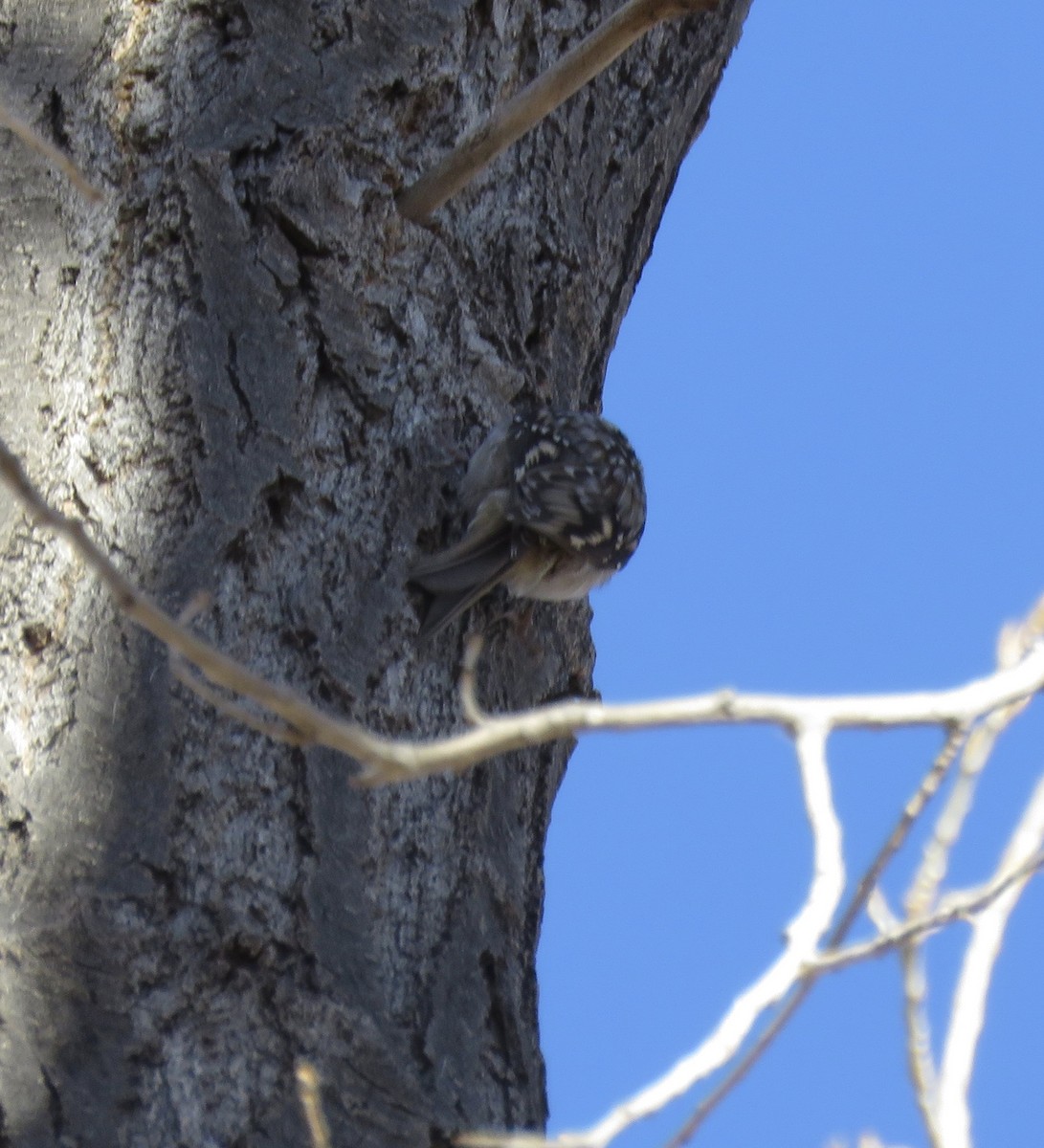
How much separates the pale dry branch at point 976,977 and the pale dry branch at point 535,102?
4.77 ft

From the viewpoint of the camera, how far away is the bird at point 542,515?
2.98 meters

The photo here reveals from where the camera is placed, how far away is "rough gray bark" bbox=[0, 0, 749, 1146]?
2.37 metres

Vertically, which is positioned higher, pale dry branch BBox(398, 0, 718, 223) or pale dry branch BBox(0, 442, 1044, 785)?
pale dry branch BBox(398, 0, 718, 223)

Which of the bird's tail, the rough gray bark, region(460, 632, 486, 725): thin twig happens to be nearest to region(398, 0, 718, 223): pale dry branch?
the rough gray bark

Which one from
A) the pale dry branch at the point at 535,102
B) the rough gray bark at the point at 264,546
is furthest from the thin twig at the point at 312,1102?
the pale dry branch at the point at 535,102

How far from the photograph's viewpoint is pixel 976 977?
1.68m

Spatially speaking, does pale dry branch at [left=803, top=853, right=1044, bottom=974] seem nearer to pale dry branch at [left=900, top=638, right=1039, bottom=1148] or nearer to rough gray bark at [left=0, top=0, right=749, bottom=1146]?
pale dry branch at [left=900, top=638, right=1039, bottom=1148]

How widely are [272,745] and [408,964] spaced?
0.38 meters

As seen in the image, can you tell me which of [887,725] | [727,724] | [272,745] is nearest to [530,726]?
[727,724]

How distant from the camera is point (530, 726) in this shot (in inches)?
61.9

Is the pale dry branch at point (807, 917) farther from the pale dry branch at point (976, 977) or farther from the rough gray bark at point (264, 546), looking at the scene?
the rough gray bark at point (264, 546)

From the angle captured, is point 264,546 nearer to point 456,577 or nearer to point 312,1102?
point 456,577

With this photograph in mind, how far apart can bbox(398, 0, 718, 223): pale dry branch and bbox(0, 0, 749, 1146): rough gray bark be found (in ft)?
0.29

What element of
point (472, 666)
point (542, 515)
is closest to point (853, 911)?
point (472, 666)
